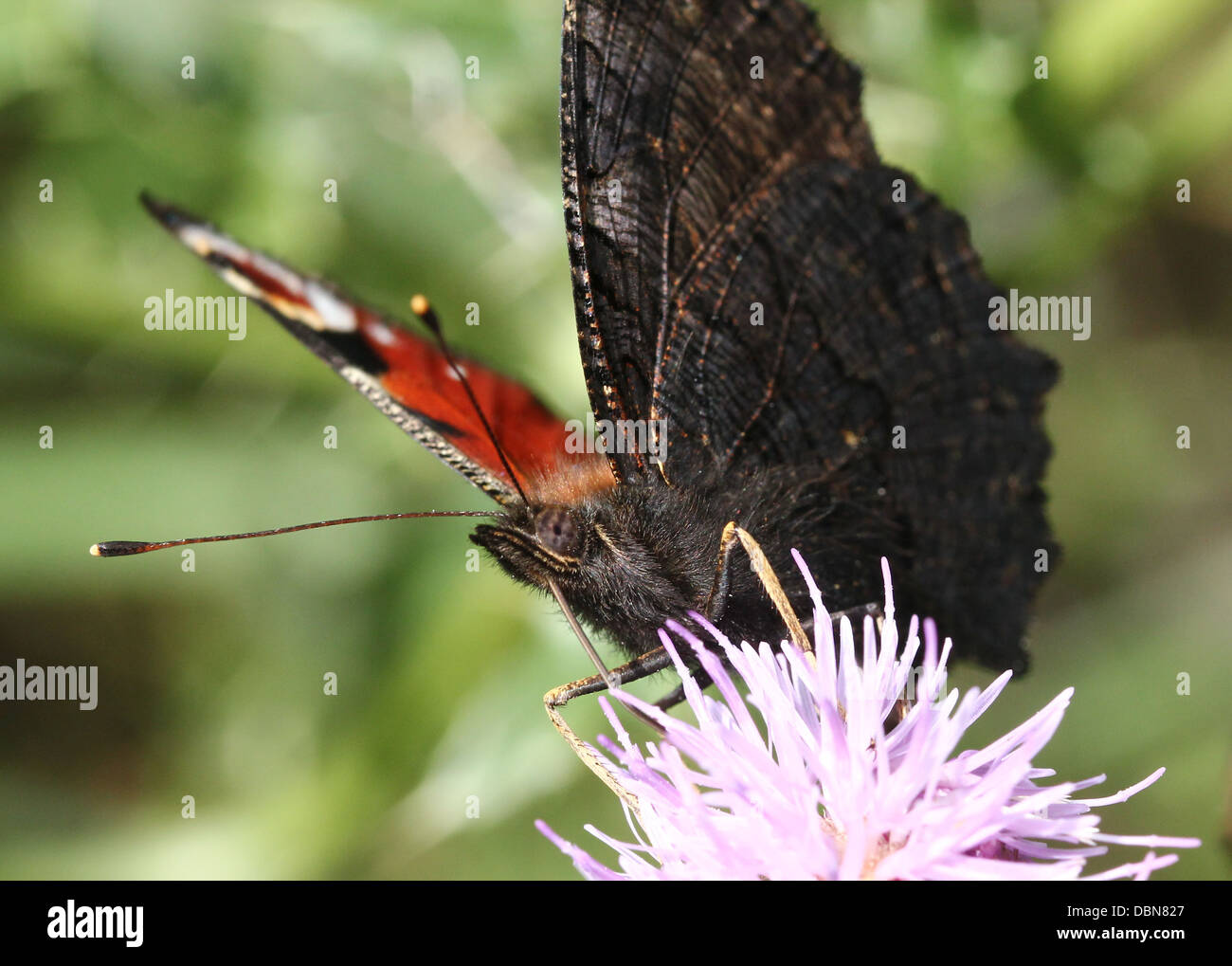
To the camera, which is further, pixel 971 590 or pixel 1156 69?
pixel 1156 69

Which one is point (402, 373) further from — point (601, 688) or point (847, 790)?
point (847, 790)

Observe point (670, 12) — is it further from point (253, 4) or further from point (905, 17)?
point (253, 4)

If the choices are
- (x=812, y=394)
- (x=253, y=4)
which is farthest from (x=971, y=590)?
(x=253, y=4)

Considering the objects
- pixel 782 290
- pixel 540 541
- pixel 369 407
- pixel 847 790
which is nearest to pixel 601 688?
pixel 540 541

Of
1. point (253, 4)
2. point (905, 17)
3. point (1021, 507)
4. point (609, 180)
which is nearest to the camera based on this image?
point (609, 180)

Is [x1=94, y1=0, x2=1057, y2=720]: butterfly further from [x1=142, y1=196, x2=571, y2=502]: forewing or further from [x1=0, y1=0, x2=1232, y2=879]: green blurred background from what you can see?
[x1=0, y1=0, x2=1232, y2=879]: green blurred background
